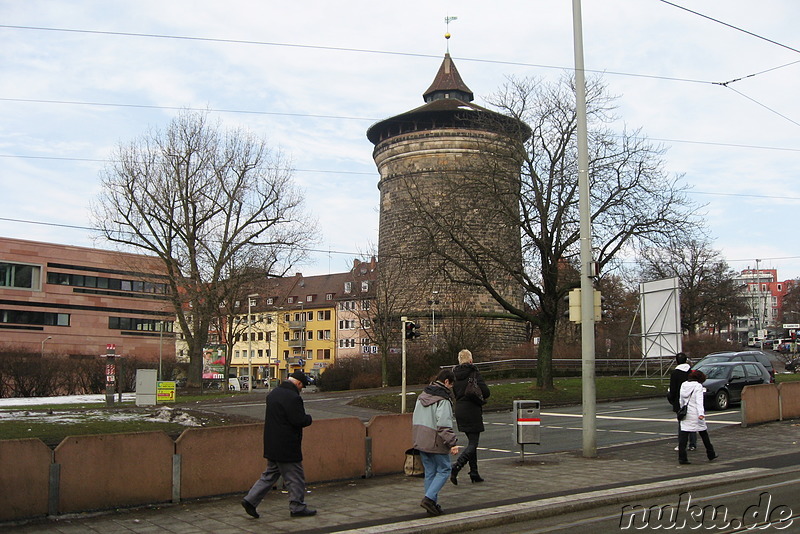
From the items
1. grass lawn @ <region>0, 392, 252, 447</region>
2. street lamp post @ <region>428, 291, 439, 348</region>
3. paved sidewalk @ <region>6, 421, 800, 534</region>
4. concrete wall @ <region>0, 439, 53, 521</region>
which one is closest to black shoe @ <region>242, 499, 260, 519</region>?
paved sidewalk @ <region>6, 421, 800, 534</region>

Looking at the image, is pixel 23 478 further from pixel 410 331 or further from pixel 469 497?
pixel 410 331

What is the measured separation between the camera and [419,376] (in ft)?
154

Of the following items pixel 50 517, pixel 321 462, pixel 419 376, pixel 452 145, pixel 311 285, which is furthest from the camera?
pixel 311 285

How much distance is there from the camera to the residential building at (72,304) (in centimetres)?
6769

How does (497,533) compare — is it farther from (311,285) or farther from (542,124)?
(311,285)

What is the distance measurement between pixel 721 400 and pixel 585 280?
11.3m

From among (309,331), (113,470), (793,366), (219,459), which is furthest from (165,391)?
(309,331)

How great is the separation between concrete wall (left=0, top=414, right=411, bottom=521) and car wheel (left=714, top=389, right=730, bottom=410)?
14998 mm

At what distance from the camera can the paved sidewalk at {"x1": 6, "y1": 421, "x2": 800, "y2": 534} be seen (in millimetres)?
8938

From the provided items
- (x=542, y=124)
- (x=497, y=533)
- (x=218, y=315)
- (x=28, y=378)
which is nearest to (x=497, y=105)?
(x=542, y=124)

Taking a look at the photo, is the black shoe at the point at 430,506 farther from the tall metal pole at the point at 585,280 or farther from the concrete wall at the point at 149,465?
the tall metal pole at the point at 585,280

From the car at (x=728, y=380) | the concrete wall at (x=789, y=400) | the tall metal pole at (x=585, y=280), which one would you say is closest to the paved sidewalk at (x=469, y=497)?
the tall metal pole at (x=585, y=280)

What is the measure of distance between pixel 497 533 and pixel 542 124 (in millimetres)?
23488

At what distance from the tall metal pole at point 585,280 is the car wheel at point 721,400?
10339 mm
